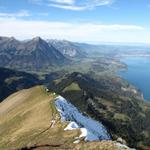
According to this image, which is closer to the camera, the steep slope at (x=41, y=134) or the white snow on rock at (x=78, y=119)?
the steep slope at (x=41, y=134)

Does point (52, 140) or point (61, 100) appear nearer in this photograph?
point (52, 140)

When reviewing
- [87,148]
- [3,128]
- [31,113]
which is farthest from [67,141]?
[3,128]

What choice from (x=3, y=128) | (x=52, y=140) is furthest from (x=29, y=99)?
(x=52, y=140)

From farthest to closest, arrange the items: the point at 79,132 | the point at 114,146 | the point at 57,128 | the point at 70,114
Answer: the point at 70,114
the point at 57,128
the point at 79,132
the point at 114,146

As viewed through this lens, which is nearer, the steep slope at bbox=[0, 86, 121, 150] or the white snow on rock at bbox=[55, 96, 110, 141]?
the steep slope at bbox=[0, 86, 121, 150]

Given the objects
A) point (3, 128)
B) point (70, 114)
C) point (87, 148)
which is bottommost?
point (3, 128)

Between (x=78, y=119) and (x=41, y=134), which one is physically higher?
(x=41, y=134)

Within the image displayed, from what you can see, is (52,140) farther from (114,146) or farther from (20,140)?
(114,146)

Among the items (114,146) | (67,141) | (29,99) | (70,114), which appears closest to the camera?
(114,146)

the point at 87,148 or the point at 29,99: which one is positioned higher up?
the point at 87,148

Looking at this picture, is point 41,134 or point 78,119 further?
point 78,119
